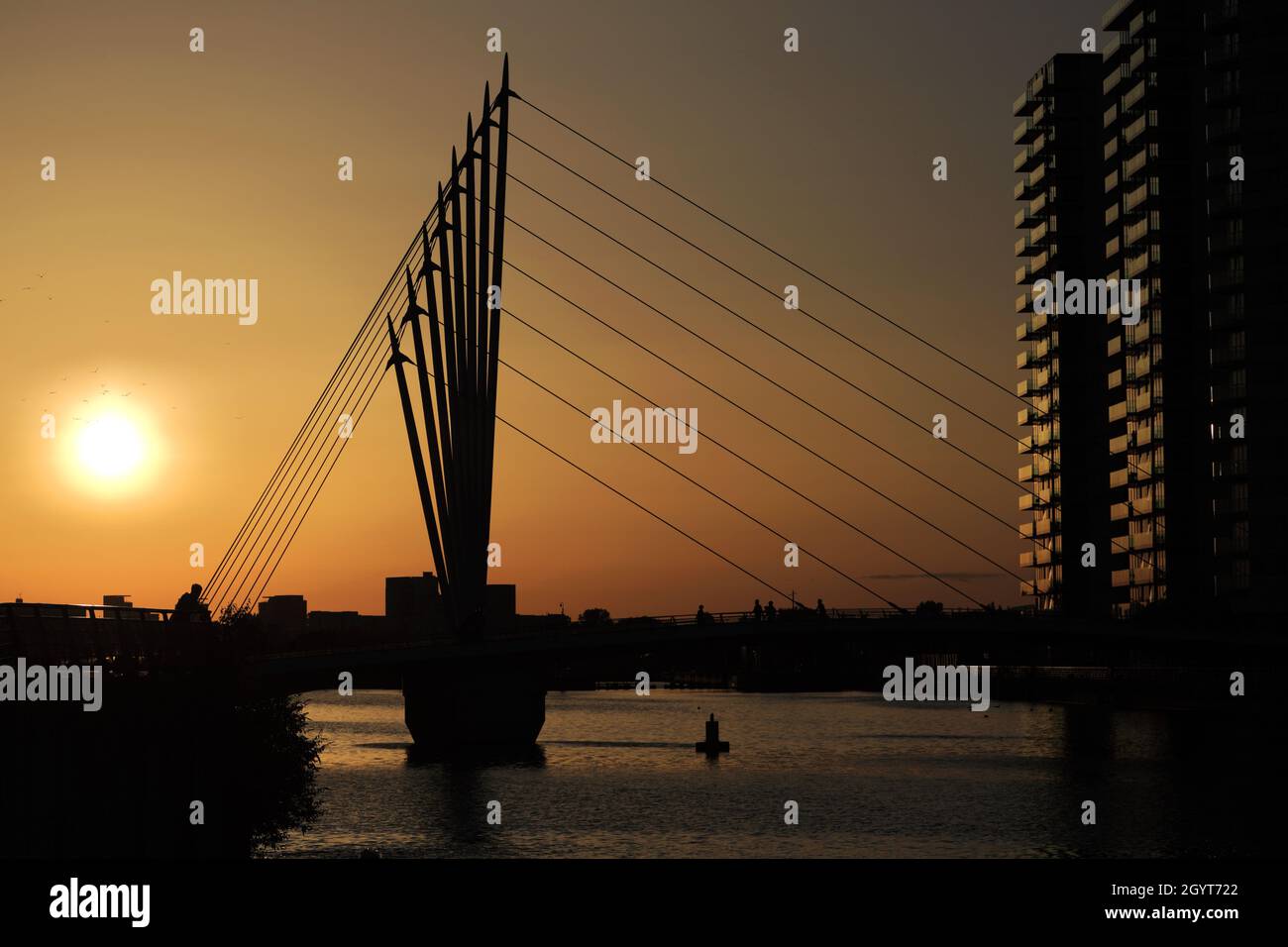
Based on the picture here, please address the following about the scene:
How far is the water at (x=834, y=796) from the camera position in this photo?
189 feet

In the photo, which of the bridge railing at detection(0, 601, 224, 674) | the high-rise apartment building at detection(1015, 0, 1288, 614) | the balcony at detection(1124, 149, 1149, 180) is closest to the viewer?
the bridge railing at detection(0, 601, 224, 674)

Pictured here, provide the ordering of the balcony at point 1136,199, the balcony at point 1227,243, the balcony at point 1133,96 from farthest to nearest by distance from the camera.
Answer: the balcony at point 1133,96 → the balcony at point 1136,199 → the balcony at point 1227,243

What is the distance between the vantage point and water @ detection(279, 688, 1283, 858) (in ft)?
189

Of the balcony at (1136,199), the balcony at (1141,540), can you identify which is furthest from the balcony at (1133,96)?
the balcony at (1141,540)

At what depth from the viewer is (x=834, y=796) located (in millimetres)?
76062

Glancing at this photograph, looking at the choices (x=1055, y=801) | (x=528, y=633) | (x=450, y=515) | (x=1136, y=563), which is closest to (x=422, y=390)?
(x=450, y=515)

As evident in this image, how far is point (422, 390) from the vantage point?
7888cm

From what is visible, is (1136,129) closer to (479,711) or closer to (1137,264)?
(1137,264)

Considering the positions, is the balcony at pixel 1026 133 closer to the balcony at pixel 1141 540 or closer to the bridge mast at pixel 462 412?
the balcony at pixel 1141 540

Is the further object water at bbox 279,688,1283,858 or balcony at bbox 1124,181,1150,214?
balcony at bbox 1124,181,1150,214

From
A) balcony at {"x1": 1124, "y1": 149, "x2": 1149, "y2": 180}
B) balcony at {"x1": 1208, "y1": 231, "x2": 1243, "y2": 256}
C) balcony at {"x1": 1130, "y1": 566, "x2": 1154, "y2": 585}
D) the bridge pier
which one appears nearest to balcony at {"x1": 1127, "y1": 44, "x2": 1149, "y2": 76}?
balcony at {"x1": 1124, "y1": 149, "x2": 1149, "y2": 180}

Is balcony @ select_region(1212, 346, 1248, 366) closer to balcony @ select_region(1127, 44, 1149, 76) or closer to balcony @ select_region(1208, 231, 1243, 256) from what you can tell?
balcony @ select_region(1208, 231, 1243, 256)
